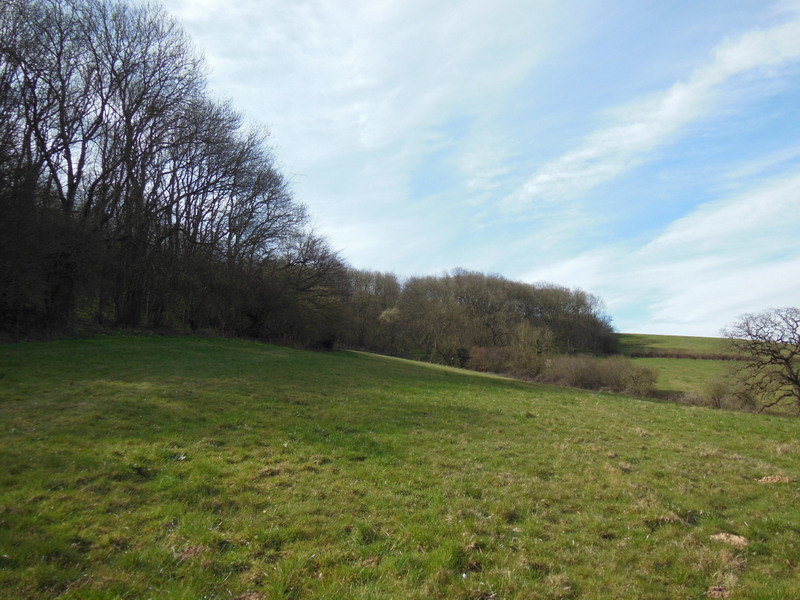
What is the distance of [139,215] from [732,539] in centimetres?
3880

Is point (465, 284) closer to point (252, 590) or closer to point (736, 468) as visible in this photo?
point (736, 468)

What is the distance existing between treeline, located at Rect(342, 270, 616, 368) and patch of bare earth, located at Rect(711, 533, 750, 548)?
54483 mm

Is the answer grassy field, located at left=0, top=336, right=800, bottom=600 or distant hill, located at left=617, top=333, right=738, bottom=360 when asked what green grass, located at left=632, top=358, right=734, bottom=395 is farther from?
grassy field, located at left=0, top=336, right=800, bottom=600

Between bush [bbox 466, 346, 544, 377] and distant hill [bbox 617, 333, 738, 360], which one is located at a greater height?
distant hill [bbox 617, 333, 738, 360]

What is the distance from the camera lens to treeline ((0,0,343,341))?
75.3 ft

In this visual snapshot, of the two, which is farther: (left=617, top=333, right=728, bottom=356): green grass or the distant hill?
(left=617, top=333, right=728, bottom=356): green grass

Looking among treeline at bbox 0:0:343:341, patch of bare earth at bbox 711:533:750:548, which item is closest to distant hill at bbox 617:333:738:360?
treeline at bbox 0:0:343:341

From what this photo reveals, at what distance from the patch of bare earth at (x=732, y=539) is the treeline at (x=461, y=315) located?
54.5 meters

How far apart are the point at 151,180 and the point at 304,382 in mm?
28226

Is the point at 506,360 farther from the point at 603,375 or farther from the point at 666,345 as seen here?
the point at 666,345

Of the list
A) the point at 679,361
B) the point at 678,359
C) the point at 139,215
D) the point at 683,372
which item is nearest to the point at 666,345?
the point at 678,359

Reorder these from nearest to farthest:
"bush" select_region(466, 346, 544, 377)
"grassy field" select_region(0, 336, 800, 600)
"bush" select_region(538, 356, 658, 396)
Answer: "grassy field" select_region(0, 336, 800, 600)
"bush" select_region(538, 356, 658, 396)
"bush" select_region(466, 346, 544, 377)

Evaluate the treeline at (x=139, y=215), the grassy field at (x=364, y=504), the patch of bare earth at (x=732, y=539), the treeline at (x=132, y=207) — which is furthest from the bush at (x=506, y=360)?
the patch of bare earth at (x=732, y=539)

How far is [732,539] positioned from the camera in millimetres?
5836
